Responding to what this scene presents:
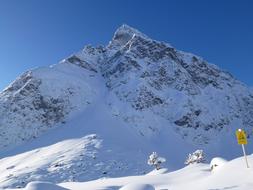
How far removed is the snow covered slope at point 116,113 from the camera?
88.5 meters

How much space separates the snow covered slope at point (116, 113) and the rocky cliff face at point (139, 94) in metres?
0.33

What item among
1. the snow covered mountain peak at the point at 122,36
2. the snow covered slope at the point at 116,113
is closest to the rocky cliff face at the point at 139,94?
the snow covered slope at the point at 116,113

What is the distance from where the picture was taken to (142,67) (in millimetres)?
150250

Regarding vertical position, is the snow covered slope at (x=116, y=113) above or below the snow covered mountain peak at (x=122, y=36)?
below

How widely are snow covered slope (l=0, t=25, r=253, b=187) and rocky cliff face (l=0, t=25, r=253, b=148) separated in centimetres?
33

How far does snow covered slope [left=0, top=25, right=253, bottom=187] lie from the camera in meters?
88.5

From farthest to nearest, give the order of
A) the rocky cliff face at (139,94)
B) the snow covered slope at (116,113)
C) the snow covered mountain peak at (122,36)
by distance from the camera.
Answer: the snow covered mountain peak at (122,36)
the rocky cliff face at (139,94)
the snow covered slope at (116,113)

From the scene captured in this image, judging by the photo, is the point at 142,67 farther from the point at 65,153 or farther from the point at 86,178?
the point at 86,178

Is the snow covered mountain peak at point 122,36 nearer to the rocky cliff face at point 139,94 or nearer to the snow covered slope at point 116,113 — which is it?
the snow covered slope at point 116,113

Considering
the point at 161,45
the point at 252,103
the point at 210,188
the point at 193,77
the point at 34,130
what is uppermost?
the point at 161,45

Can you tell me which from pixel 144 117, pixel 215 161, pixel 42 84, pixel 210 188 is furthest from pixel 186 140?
pixel 210 188

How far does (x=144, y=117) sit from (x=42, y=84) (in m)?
35.8

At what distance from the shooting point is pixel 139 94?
436 ft

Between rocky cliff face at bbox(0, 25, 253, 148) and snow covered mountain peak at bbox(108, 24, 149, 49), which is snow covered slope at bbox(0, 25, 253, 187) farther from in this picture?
snow covered mountain peak at bbox(108, 24, 149, 49)
